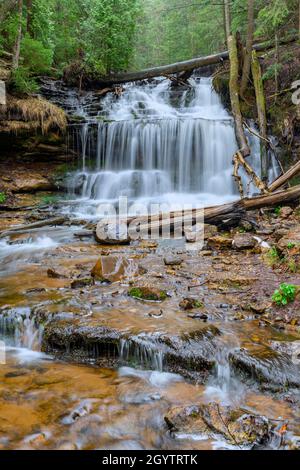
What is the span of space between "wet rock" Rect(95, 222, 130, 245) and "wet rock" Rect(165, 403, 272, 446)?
483cm

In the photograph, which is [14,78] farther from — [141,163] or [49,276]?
[49,276]

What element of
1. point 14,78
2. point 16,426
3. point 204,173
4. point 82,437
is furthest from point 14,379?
point 14,78

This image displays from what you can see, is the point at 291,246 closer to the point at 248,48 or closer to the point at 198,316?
the point at 198,316

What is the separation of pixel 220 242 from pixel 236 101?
600cm

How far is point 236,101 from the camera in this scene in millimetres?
10602

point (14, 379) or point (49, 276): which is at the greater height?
point (49, 276)

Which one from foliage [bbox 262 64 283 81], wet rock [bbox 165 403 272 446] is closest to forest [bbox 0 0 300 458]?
wet rock [bbox 165 403 272 446]

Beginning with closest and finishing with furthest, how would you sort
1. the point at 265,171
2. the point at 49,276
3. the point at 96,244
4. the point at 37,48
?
the point at 49,276
the point at 96,244
the point at 265,171
the point at 37,48

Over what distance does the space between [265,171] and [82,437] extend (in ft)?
30.1

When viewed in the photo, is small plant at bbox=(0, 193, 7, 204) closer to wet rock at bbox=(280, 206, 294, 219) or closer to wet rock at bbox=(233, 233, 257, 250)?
wet rock at bbox=(233, 233, 257, 250)

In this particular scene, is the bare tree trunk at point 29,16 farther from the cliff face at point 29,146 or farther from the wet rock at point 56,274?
the wet rock at point 56,274

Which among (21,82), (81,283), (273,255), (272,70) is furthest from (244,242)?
(21,82)

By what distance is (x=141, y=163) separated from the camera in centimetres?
1262

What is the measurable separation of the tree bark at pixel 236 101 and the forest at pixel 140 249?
0.08m
